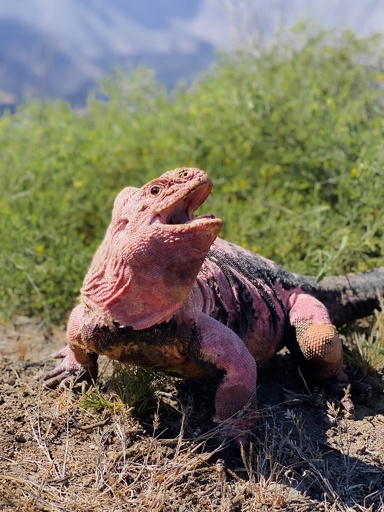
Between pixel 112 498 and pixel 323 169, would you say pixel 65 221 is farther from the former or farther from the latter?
pixel 112 498

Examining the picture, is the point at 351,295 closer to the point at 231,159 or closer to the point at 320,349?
the point at 320,349

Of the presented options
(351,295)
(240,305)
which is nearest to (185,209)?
(240,305)

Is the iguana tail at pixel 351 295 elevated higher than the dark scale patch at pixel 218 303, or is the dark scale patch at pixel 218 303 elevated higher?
the dark scale patch at pixel 218 303

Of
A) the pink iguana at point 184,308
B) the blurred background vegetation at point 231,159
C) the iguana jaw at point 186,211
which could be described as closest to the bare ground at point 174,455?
the pink iguana at point 184,308

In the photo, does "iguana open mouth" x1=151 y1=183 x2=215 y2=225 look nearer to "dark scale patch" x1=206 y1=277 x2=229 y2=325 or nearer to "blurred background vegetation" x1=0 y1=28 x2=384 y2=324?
"dark scale patch" x1=206 y1=277 x2=229 y2=325

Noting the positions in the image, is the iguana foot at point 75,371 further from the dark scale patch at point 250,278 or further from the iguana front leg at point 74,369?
the dark scale patch at point 250,278

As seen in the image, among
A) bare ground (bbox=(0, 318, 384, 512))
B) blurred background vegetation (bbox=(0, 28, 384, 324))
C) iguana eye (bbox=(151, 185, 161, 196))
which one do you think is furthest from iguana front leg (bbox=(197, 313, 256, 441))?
blurred background vegetation (bbox=(0, 28, 384, 324))
